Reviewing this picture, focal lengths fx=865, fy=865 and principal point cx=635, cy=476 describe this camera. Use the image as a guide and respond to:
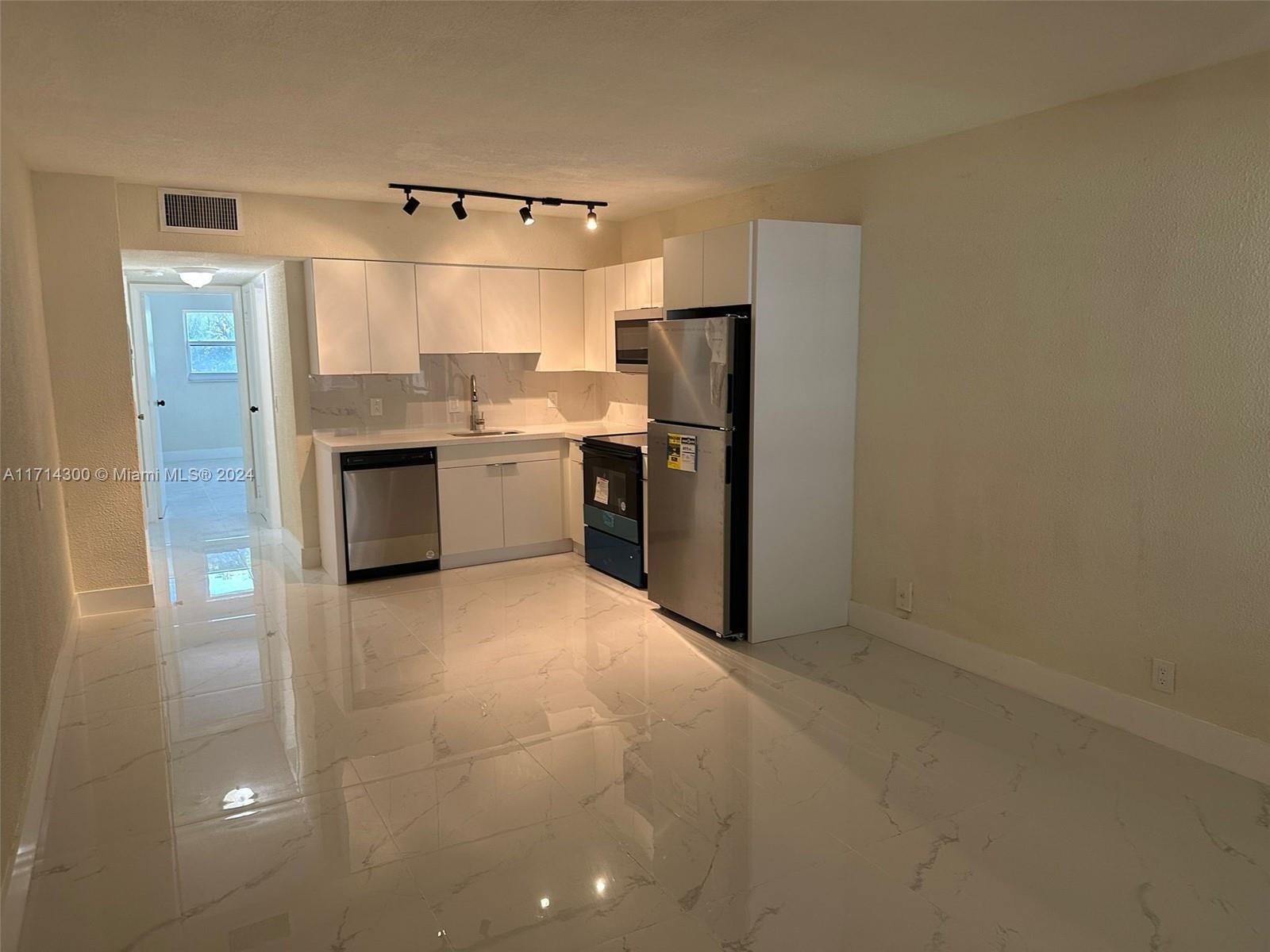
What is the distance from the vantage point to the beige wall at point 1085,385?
3031mm

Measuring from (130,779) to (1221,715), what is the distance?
13.0 ft

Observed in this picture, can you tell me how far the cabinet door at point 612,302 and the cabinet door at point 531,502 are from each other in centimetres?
85

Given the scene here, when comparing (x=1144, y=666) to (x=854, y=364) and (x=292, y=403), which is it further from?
(x=292, y=403)

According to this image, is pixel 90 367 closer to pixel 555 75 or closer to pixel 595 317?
pixel 595 317

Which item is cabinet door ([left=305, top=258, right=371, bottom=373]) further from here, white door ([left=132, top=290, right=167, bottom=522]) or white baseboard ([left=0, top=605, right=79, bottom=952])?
white door ([left=132, top=290, right=167, bottom=522])

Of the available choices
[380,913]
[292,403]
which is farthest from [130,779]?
[292,403]

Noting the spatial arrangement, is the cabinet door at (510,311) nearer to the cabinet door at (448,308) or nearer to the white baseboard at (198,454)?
the cabinet door at (448,308)

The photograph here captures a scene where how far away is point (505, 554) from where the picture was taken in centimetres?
624

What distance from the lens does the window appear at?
445 inches

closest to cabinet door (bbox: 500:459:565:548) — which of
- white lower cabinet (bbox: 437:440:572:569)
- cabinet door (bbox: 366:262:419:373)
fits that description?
white lower cabinet (bbox: 437:440:572:569)

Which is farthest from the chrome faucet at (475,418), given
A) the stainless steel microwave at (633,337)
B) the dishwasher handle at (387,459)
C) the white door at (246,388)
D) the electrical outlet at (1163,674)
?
the electrical outlet at (1163,674)

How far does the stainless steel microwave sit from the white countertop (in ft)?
1.68

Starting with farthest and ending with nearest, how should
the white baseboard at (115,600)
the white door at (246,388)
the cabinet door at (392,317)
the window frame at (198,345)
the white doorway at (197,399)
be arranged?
1. the window frame at (198,345)
2. the white doorway at (197,399)
3. the white door at (246,388)
4. the cabinet door at (392,317)
5. the white baseboard at (115,600)

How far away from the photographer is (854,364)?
14.9 ft
